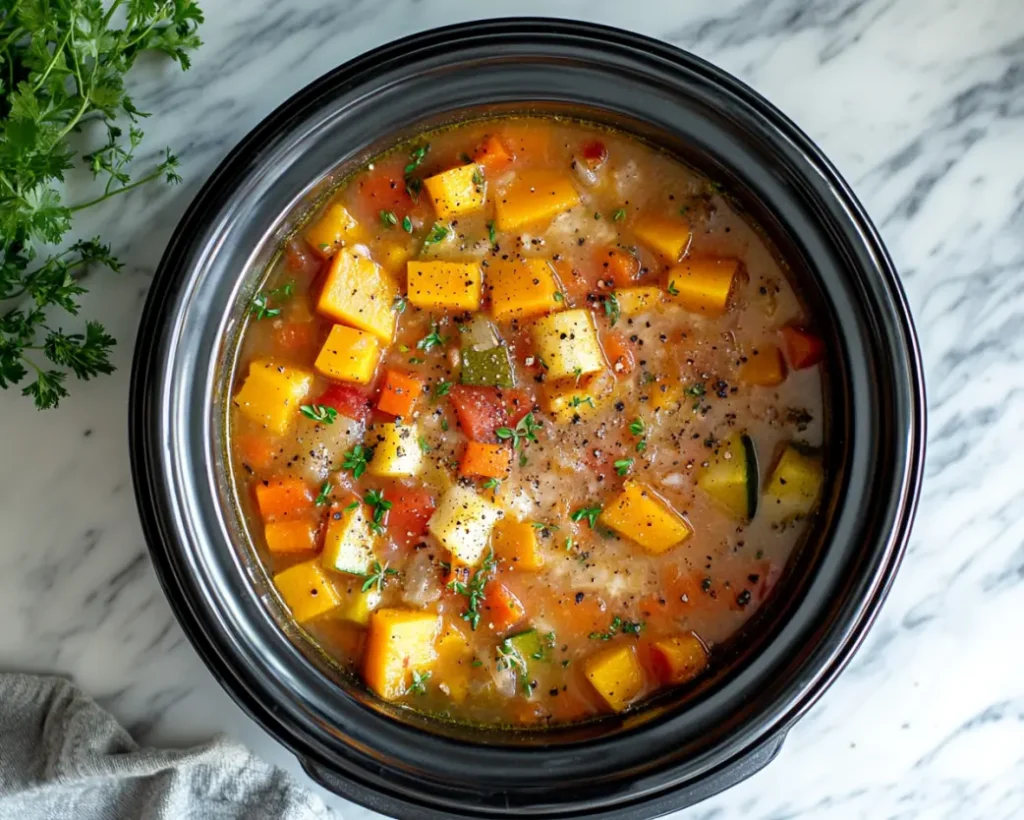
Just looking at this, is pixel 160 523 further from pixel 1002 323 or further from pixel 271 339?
pixel 1002 323

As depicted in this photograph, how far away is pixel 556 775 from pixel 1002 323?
1739 millimetres

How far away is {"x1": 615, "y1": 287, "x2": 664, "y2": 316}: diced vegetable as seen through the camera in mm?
2527

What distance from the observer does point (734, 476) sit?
→ 2553 millimetres

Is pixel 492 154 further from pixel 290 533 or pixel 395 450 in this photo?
pixel 290 533

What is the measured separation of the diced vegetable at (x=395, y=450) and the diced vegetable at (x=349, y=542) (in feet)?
0.40

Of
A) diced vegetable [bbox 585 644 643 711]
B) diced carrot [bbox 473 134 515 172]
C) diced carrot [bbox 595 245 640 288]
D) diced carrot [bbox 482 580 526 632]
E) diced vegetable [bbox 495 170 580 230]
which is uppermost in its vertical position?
diced carrot [bbox 473 134 515 172]

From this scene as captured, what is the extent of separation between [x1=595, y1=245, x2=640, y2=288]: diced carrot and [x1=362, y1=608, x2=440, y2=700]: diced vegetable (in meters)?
0.99

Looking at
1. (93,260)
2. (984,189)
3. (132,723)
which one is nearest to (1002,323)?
(984,189)

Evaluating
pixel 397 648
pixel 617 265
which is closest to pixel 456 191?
pixel 617 265

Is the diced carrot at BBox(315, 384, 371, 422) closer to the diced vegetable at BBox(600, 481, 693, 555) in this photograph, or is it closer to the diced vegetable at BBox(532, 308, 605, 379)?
the diced vegetable at BBox(532, 308, 605, 379)

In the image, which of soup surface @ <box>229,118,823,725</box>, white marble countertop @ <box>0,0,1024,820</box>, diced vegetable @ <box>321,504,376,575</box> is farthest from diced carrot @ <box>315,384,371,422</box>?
white marble countertop @ <box>0,0,1024,820</box>

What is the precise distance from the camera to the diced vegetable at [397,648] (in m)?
2.58

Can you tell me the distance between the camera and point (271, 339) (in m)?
2.61

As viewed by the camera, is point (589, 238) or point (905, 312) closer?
point (905, 312)
